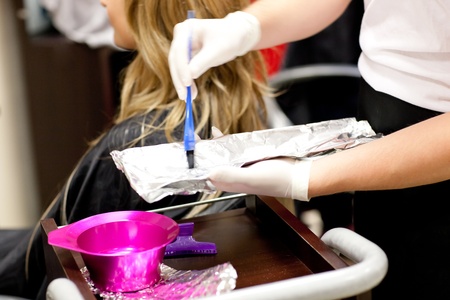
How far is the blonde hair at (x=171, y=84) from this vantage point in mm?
1647

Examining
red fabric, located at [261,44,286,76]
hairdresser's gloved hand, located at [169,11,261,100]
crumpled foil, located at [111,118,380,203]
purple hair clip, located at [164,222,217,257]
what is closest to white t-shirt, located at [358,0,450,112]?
crumpled foil, located at [111,118,380,203]

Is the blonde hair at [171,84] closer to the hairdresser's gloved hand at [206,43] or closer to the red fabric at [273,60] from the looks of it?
the hairdresser's gloved hand at [206,43]

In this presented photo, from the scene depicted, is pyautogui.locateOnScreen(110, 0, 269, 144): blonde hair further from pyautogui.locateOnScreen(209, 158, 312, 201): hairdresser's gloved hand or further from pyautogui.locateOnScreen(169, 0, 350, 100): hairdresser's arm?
pyautogui.locateOnScreen(209, 158, 312, 201): hairdresser's gloved hand

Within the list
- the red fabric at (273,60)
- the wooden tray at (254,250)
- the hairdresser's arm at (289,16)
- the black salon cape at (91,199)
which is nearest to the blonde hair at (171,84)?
the black salon cape at (91,199)

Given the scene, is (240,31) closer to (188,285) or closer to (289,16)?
(289,16)

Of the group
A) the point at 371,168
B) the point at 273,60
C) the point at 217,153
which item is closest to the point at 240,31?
the point at 217,153

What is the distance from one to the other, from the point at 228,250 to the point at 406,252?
333mm

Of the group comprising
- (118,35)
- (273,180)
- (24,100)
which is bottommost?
(24,100)

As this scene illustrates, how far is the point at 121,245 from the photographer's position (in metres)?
1.11

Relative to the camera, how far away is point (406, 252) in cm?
128

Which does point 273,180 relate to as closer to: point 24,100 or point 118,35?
point 118,35

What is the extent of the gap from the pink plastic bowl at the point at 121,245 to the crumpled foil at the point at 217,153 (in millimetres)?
77

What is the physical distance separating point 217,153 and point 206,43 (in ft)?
0.85

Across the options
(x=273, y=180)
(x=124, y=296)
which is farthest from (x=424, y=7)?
(x=124, y=296)
